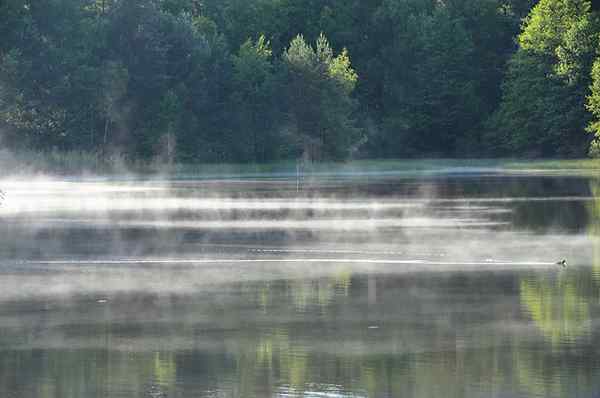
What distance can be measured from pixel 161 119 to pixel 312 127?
11710 millimetres

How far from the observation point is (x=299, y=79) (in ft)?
325

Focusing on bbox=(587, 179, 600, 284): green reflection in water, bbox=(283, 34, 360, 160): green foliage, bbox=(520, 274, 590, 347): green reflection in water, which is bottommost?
bbox=(587, 179, 600, 284): green reflection in water

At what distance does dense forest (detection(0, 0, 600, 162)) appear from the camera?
93438 millimetres

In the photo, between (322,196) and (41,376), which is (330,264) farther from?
(322,196)

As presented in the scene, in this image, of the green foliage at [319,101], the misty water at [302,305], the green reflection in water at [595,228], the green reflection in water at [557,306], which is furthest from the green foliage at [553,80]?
the green reflection in water at [557,306]

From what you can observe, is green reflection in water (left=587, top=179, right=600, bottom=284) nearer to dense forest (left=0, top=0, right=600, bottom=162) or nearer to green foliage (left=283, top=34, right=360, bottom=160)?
green foliage (left=283, top=34, right=360, bottom=160)

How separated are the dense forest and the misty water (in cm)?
5816

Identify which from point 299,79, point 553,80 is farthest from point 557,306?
point 553,80

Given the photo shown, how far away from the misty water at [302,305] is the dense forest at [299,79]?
58161 mm

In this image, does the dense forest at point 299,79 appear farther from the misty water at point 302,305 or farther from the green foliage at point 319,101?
the misty water at point 302,305

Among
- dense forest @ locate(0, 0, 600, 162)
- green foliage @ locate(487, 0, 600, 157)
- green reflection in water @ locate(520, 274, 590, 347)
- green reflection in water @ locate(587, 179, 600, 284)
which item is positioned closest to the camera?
green reflection in water @ locate(520, 274, 590, 347)

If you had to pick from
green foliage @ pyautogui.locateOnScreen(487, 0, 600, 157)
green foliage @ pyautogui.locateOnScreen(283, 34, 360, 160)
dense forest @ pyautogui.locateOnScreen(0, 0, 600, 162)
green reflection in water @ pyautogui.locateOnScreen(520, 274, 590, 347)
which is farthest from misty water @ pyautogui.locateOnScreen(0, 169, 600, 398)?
green foliage @ pyautogui.locateOnScreen(487, 0, 600, 157)

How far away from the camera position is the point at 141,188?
181ft

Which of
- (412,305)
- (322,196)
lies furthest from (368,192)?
(412,305)
